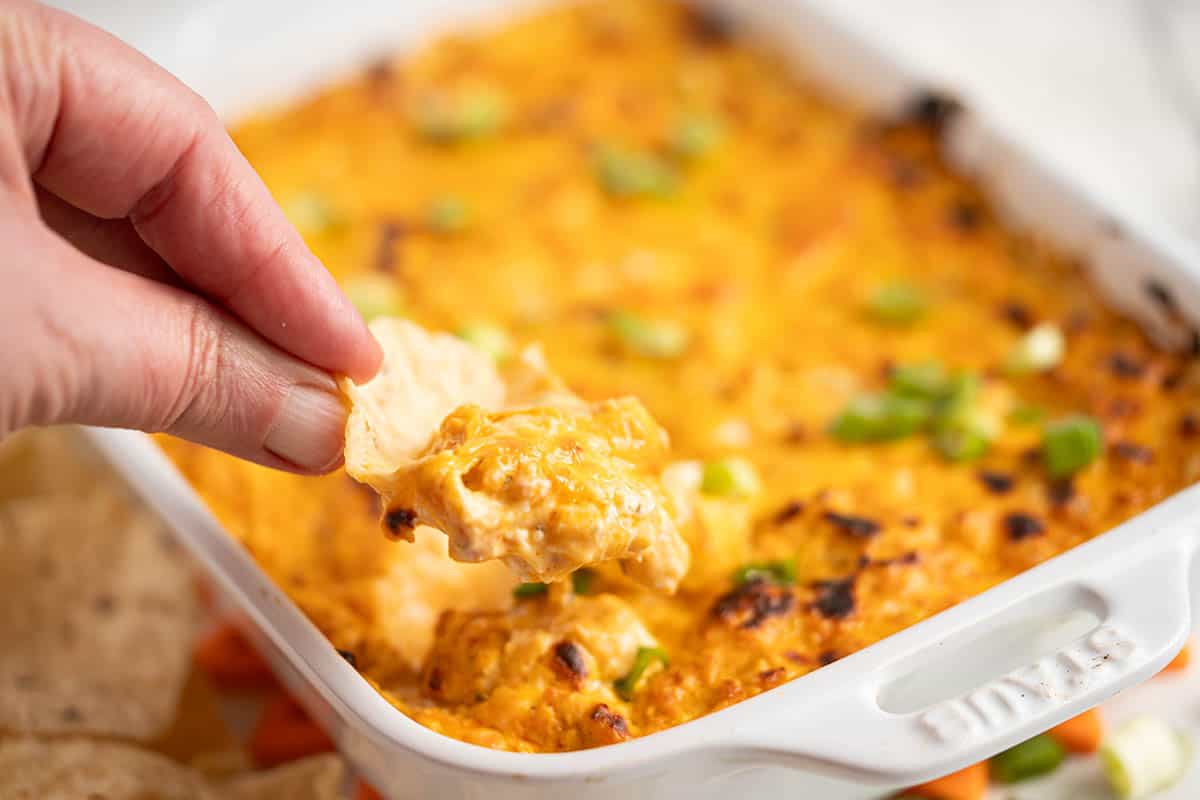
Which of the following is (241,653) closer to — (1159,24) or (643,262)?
(643,262)

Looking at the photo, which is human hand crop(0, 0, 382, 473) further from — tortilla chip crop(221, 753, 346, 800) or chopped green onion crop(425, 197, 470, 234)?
chopped green onion crop(425, 197, 470, 234)

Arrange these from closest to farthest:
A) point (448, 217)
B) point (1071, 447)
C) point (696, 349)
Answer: point (1071, 447) < point (696, 349) < point (448, 217)

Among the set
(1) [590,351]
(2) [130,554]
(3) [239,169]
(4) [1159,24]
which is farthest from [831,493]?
(4) [1159,24]

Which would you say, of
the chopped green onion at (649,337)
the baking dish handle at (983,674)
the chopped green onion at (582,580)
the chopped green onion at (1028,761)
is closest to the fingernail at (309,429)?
the chopped green onion at (582,580)

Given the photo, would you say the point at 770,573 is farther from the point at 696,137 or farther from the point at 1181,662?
the point at 696,137

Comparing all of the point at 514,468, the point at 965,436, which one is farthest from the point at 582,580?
the point at 965,436
